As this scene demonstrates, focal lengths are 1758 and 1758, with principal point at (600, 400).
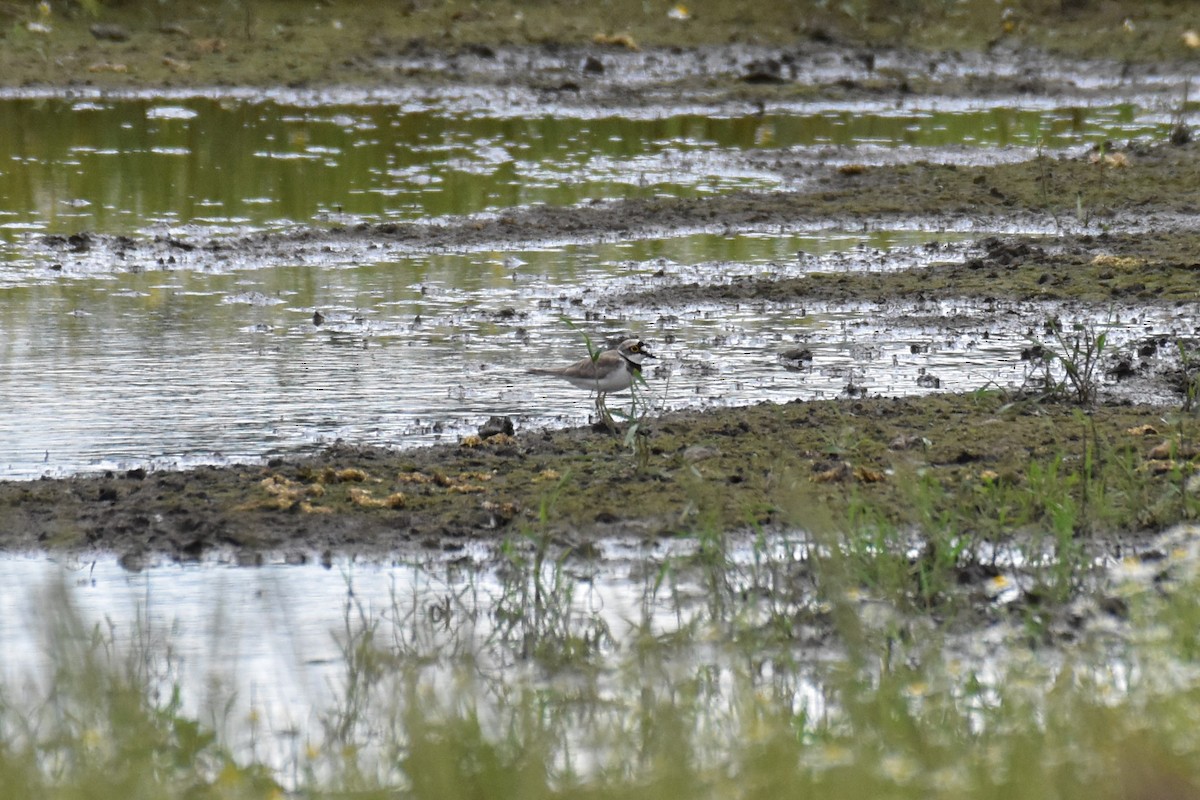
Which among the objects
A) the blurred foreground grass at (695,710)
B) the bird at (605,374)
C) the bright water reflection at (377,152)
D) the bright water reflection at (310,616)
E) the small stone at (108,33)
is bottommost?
the bright water reflection at (310,616)

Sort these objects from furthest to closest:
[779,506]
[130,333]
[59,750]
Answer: [130,333]
[779,506]
[59,750]

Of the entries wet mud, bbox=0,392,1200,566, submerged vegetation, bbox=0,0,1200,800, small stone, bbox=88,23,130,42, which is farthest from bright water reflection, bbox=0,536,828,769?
small stone, bbox=88,23,130,42

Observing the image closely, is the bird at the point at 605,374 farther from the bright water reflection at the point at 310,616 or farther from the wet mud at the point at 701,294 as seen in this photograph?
the bright water reflection at the point at 310,616

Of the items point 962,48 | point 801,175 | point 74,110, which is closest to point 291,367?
point 801,175

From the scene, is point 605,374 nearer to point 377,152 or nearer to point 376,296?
point 376,296

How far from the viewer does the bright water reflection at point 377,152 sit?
13.2m

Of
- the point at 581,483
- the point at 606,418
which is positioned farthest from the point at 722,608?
the point at 606,418

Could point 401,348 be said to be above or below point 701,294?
below

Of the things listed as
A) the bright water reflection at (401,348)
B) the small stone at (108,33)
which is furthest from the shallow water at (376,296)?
the small stone at (108,33)

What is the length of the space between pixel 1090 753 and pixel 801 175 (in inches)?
459

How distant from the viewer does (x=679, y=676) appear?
158 inches

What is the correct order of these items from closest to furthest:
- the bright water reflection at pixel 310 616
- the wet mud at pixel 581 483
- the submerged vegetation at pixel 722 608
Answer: the submerged vegetation at pixel 722 608 → the bright water reflection at pixel 310 616 → the wet mud at pixel 581 483

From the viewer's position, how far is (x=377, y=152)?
624 inches

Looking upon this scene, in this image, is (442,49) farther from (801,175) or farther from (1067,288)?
(1067,288)
